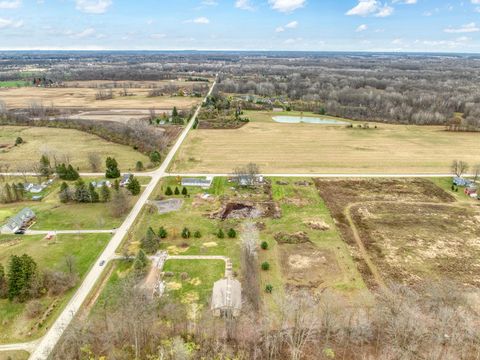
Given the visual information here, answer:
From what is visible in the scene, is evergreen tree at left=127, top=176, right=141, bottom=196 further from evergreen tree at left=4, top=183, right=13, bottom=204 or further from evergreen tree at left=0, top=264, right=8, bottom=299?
evergreen tree at left=0, top=264, right=8, bottom=299

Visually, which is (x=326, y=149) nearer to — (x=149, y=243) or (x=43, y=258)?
(x=149, y=243)

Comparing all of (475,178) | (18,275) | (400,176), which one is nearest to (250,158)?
(400,176)

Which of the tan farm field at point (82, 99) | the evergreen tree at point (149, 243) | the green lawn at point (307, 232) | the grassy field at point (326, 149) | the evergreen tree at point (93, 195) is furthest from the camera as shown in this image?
the tan farm field at point (82, 99)

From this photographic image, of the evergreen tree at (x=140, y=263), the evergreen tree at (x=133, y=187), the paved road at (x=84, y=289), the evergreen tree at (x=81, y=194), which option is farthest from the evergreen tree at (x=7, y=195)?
the evergreen tree at (x=140, y=263)

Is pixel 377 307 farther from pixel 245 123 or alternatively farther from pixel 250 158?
pixel 245 123

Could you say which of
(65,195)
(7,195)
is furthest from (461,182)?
(7,195)

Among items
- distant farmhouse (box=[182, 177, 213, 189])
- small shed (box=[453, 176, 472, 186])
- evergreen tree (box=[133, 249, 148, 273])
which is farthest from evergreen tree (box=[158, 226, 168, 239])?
small shed (box=[453, 176, 472, 186])

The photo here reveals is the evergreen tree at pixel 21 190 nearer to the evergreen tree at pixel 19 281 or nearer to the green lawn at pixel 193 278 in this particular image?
the evergreen tree at pixel 19 281
